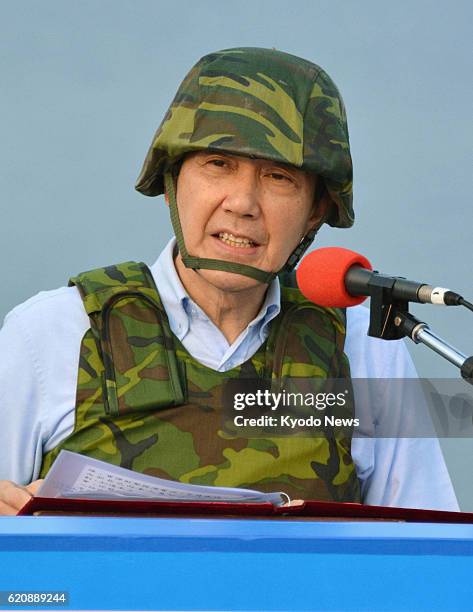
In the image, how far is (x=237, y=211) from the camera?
2.02 metres

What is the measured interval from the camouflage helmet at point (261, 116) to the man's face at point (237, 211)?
0.14 feet

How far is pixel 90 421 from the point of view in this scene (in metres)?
2.00

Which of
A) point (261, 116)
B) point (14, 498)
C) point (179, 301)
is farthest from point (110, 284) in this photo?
point (14, 498)

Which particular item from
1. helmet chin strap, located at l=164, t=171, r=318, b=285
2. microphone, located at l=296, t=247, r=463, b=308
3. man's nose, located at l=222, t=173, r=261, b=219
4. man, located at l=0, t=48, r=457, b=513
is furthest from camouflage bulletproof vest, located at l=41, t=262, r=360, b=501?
microphone, located at l=296, t=247, r=463, b=308

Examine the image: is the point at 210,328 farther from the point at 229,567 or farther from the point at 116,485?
the point at 229,567

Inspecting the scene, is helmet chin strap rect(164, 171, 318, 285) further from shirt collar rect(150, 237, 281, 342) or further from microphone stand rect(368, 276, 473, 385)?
microphone stand rect(368, 276, 473, 385)

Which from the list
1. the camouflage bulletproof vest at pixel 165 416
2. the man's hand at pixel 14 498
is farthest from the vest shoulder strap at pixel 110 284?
the man's hand at pixel 14 498

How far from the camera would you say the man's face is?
6.67 ft

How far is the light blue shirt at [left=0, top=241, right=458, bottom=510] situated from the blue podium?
0.90 meters

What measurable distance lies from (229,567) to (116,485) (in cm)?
20

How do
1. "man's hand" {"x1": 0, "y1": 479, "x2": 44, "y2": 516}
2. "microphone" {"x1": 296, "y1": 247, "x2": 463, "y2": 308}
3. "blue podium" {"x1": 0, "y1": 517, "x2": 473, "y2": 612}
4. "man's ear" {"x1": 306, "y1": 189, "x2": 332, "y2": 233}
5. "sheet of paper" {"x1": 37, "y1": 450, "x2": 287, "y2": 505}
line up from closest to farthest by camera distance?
"blue podium" {"x1": 0, "y1": 517, "x2": 473, "y2": 612} < "sheet of paper" {"x1": 37, "y1": 450, "x2": 287, "y2": 505} < "microphone" {"x1": 296, "y1": 247, "x2": 463, "y2": 308} < "man's hand" {"x1": 0, "y1": 479, "x2": 44, "y2": 516} < "man's ear" {"x1": 306, "y1": 189, "x2": 332, "y2": 233}

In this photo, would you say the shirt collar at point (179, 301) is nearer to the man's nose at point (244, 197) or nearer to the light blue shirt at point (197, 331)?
the light blue shirt at point (197, 331)

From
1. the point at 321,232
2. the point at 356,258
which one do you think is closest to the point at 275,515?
the point at 356,258

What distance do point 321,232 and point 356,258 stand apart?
4.46 feet
